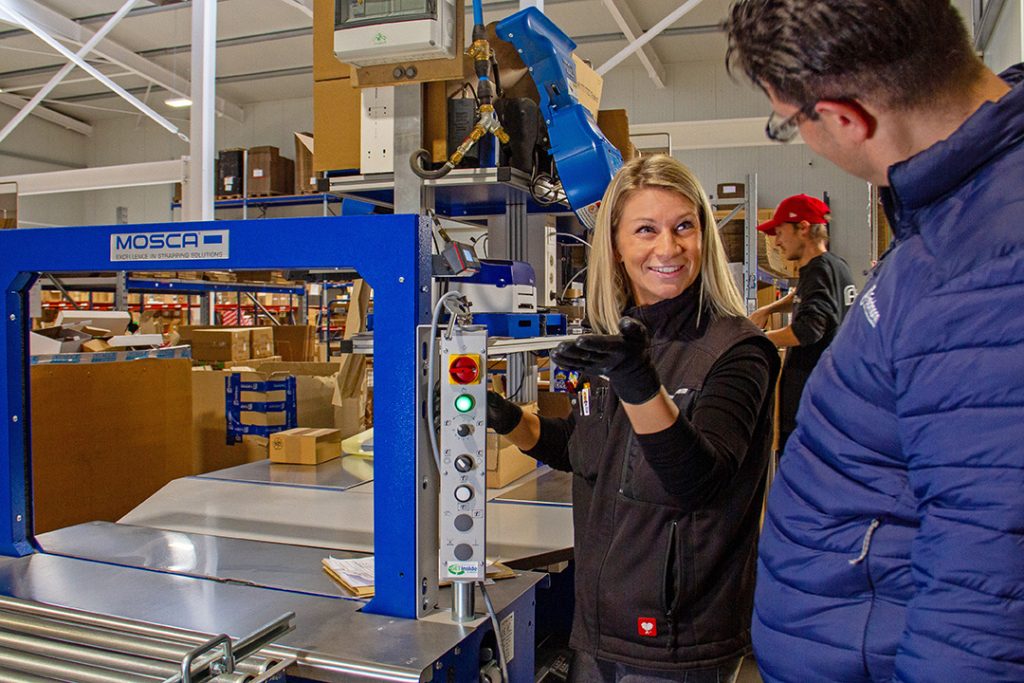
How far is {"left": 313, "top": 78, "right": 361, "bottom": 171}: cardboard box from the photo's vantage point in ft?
8.51

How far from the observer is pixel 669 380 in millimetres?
1267

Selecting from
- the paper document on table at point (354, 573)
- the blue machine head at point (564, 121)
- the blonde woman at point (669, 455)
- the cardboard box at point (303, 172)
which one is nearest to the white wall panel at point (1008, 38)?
the blue machine head at point (564, 121)

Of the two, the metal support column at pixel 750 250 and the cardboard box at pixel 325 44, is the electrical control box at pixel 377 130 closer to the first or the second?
the cardboard box at pixel 325 44

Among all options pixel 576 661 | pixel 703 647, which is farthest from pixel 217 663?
pixel 703 647

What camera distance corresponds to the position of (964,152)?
69 cm

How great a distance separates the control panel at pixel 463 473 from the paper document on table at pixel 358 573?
0.76 feet

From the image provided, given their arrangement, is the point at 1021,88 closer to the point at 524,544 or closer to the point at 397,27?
the point at 524,544

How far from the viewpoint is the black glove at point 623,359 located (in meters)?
1.04

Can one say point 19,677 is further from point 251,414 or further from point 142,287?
point 142,287

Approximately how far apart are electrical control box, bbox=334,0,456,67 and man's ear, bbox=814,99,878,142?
5.51 feet

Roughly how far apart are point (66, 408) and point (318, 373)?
7.33ft

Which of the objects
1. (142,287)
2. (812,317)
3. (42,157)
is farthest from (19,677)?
(42,157)

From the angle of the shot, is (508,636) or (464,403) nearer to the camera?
(464,403)

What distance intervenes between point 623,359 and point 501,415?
50 centimetres
